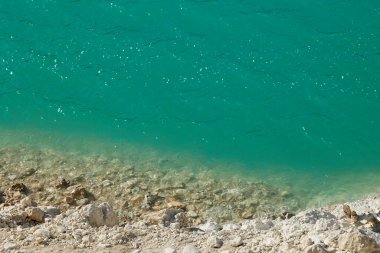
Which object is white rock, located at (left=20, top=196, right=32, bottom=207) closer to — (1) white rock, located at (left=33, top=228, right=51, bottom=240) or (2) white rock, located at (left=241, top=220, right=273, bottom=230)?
(1) white rock, located at (left=33, top=228, right=51, bottom=240)

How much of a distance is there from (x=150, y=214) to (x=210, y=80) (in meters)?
4.97

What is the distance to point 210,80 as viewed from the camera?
1402 centimetres

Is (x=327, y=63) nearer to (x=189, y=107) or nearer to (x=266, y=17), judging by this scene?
(x=266, y=17)

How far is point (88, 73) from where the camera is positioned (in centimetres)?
1434

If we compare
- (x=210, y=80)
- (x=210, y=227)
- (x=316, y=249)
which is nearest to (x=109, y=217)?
(x=210, y=227)

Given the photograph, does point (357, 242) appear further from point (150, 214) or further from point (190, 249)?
point (150, 214)

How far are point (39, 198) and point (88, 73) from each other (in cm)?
458

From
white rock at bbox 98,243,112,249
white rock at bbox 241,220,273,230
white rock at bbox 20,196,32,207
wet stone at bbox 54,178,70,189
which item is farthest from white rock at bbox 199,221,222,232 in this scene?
wet stone at bbox 54,178,70,189

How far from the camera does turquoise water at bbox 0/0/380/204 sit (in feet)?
40.3

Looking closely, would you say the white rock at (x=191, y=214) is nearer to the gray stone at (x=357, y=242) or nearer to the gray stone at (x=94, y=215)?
the gray stone at (x=94, y=215)

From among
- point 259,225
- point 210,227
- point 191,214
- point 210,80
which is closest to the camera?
point 259,225

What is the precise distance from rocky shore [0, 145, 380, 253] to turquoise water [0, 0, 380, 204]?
0.90 metres

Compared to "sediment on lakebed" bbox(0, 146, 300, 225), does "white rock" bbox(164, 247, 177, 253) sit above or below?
below

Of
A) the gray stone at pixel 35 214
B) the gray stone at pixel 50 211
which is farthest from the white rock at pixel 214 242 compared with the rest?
the gray stone at pixel 50 211
